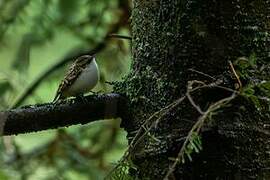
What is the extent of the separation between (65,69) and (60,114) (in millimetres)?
1533

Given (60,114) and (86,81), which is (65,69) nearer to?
(86,81)

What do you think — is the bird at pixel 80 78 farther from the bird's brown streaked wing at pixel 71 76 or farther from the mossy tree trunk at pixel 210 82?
the mossy tree trunk at pixel 210 82

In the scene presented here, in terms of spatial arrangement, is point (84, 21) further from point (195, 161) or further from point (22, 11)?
point (195, 161)

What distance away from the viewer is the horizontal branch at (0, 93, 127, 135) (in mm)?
1642

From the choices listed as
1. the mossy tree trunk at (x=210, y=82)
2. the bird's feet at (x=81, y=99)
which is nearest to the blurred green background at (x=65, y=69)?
the bird's feet at (x=81, y=99)

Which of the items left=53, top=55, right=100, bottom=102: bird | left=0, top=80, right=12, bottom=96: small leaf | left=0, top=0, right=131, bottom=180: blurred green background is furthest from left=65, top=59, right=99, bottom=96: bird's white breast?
left=0, top=80, right=12, bottom=96: small leaf

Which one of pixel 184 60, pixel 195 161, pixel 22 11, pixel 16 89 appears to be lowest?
pixel 16 89

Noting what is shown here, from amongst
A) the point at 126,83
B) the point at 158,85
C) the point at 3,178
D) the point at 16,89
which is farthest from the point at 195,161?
the point at 16,89

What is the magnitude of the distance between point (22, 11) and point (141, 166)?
5.64 ft

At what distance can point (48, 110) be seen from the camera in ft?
5.42

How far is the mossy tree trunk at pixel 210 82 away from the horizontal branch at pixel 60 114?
0.09 meters

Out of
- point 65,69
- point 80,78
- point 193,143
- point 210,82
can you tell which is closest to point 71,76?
point 80,78

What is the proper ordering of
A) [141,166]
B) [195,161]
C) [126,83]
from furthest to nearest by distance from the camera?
1. [126,83]
2. [141,166]
3. [195,161]

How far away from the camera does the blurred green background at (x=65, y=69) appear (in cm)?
297
